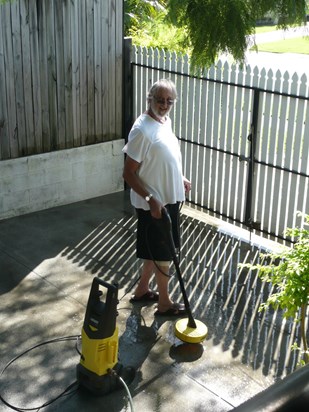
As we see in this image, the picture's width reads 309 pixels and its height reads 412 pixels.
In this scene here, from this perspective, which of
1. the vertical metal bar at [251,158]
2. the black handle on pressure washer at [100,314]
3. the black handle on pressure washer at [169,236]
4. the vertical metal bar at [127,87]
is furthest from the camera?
the vertical metal bar at [127,87]

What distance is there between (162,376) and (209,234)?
285 centimetres

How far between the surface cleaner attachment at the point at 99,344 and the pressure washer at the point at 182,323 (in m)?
0.78

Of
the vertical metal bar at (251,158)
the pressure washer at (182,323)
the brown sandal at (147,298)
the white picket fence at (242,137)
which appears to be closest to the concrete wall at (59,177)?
the white picket fence at (242,137)

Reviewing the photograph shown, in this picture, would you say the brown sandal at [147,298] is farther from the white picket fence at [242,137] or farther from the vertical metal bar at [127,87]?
the vertical metal bar at [127,87]

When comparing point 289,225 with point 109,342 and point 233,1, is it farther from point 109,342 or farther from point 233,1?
point 233,1

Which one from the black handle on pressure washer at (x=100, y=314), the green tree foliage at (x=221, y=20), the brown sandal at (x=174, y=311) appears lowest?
the brown sandal at (x=174, y=311)

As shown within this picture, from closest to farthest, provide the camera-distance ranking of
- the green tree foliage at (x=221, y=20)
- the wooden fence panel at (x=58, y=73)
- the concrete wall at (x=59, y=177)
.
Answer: the green tree foliage at (x=221, y=20), the wooden fence panel at (x=58, y=73), the concrete wall at (x=59, y=177)

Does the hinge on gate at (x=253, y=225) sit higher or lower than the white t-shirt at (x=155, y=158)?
lower

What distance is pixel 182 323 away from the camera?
5.10 m

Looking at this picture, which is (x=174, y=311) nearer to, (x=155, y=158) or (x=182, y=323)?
(x=182, y=323)

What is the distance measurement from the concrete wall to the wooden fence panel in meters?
0.13

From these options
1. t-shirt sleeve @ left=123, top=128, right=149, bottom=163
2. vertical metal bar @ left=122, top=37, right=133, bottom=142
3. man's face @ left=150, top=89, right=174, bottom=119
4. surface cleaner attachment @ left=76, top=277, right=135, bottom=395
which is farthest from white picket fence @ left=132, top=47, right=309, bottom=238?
surface cleaner attachment @ left=76, top=277, right=135, bottom=395

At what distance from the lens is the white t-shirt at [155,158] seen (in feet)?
16.4

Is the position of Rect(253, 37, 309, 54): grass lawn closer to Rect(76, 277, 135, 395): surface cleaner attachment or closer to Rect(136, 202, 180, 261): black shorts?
Rect(136, 202, 180, 261): black shorts
